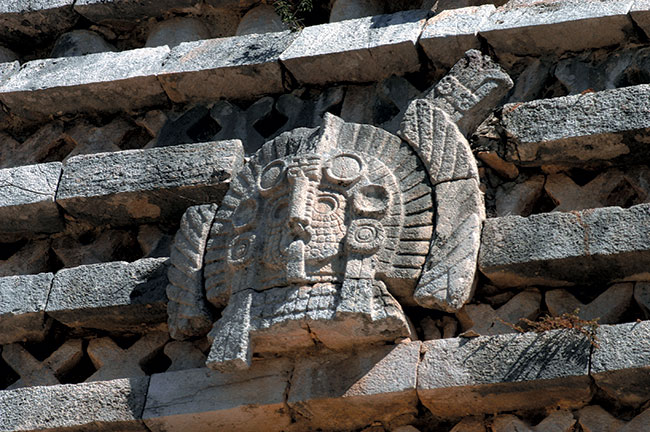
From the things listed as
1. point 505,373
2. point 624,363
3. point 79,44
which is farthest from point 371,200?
point 79,44

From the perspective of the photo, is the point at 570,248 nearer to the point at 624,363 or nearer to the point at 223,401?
the point at 624,363

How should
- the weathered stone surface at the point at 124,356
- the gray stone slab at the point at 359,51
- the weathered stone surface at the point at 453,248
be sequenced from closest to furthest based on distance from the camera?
the weathered stone surface at the point at 453,248 → the weathered stone surface at the point at 124,356 → the gray stone slab at the point at 359,51

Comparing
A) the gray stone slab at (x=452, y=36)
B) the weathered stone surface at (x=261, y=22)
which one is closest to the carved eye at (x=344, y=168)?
the gray stone slab at (x=452, y=36)

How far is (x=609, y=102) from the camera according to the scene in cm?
578

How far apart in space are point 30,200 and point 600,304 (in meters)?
3.10

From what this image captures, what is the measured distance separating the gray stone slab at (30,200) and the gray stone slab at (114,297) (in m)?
0.49

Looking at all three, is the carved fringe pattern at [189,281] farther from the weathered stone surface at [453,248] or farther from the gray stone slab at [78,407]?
the weathered stone surface at [453,248]

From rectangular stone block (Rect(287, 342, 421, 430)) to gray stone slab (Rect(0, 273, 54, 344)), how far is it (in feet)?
4.95

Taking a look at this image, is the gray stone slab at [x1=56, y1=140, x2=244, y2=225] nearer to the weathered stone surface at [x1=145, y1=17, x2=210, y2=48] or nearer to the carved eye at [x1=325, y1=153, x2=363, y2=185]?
the carved eye at [x1=325, y1=153, x2=363, y2=185]

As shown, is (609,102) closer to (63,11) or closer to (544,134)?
(544,134)

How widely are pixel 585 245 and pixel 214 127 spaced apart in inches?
93.0

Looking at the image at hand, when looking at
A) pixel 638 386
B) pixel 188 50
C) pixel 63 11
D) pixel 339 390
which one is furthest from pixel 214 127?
pixel 638 386

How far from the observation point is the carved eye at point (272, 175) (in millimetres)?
5836

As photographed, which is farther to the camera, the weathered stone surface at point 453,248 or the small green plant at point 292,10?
the small green plant at point 292,10
